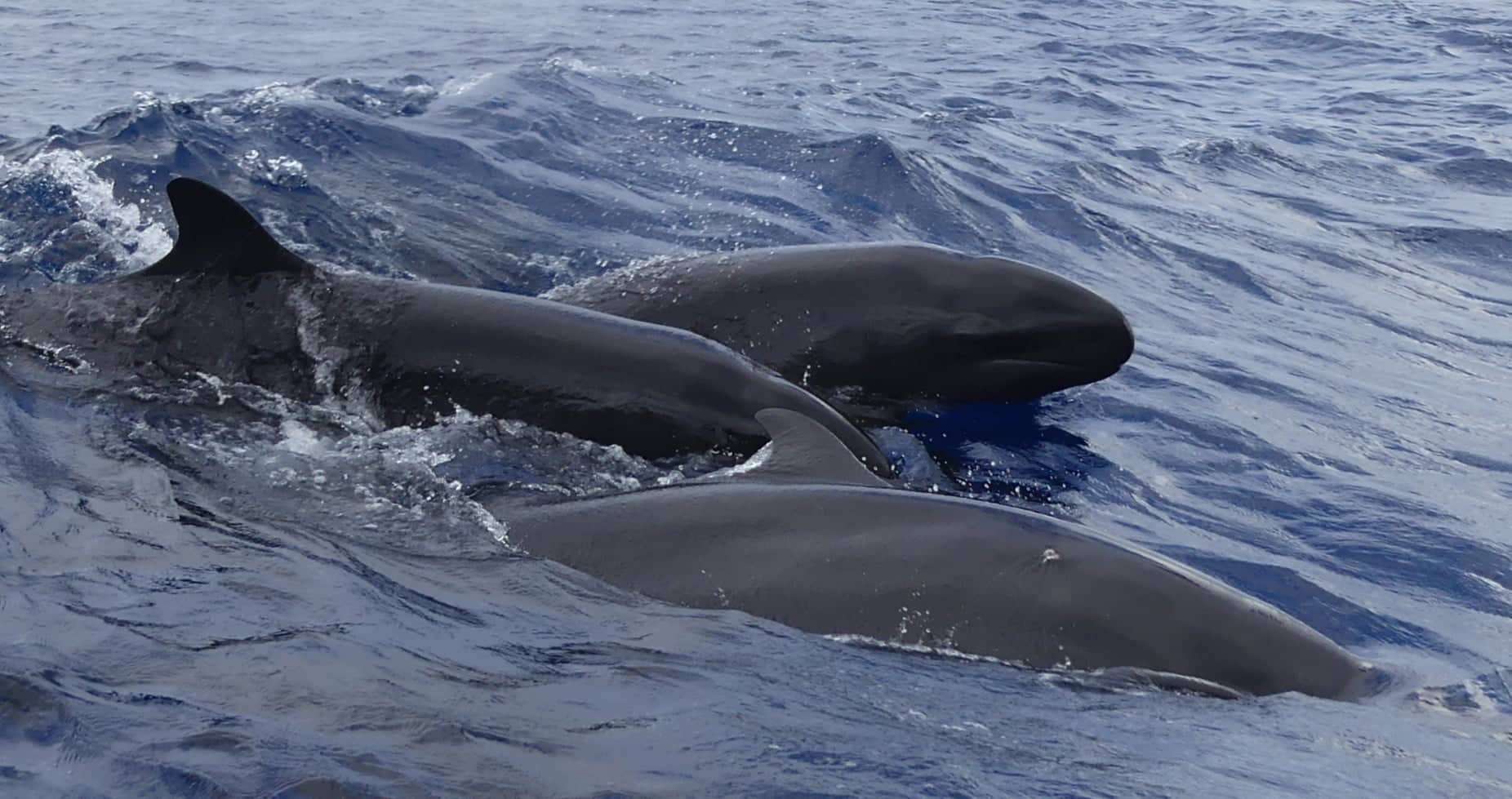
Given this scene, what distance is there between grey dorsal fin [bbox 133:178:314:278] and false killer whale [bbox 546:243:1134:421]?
244 centimetres

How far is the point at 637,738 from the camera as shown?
251 inches

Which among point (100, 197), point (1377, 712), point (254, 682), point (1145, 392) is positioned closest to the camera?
point (254, 682)

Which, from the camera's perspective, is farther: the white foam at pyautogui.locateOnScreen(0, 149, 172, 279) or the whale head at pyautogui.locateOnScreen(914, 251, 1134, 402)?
the white foam at pyautogui.locateOnScreen(0, 149, 172, 279)

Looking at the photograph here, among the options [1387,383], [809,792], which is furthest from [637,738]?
[1387,383]

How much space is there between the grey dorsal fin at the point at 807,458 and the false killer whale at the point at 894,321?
96.1 inches

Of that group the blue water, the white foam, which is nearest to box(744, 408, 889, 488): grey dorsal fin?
the blue water

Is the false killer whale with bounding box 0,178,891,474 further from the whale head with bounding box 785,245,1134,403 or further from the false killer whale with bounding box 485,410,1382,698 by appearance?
the false killer whale with bounding box 485,410,1382,698

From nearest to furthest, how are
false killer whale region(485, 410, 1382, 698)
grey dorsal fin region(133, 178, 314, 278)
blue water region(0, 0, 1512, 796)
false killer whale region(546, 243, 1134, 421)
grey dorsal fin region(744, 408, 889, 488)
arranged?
blue water region(0, 0, 1512, 796), false killer whale region(485, 410, 1382, 698), grey dorsal fin region(744, 408, 889, 488), grey dorsal fin region(133, 178, 314, 278), false killer whale region(546, 243, 1134, 421)

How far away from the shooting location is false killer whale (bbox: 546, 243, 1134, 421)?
12.0 meters

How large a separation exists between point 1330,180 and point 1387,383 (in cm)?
944

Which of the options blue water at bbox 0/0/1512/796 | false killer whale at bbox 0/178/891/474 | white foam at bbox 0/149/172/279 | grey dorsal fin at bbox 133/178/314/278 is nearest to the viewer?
blue water at bbox 0/0/1512/796

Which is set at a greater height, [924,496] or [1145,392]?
[924,496]

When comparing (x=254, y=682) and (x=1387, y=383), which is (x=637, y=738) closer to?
(x=254, y=682)

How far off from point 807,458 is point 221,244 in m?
4.62
